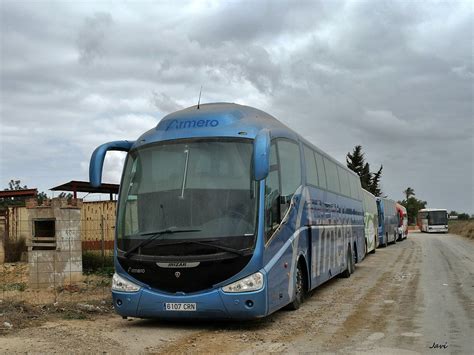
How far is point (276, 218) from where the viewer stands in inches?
364

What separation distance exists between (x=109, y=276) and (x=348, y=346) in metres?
9.93

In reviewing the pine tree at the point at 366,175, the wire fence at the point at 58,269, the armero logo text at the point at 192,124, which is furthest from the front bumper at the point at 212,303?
the pine tree at the point at 366,175

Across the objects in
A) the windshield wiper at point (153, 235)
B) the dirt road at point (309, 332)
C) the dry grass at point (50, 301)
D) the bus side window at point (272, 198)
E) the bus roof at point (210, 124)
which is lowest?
the dirt road at point (309, 332)

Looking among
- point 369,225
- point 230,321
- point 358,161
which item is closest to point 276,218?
point 230,321

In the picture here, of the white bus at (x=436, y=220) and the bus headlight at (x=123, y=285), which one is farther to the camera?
the white bus at (x=436, y=220)

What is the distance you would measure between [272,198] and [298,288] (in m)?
2.43

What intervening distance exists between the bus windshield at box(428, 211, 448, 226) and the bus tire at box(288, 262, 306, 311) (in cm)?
6099

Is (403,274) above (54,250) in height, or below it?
below

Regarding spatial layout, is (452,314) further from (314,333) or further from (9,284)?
(9,284)

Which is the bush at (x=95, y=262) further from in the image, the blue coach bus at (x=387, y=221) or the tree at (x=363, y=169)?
the tree at (x=363, y=169)

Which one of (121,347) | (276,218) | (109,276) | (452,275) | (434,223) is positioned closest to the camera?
(121,347)

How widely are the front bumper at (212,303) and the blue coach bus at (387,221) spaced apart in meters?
29.9

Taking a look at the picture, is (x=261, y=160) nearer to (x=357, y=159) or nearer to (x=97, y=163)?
(x=97, y=163)

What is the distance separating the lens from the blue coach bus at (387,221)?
37719 mm
